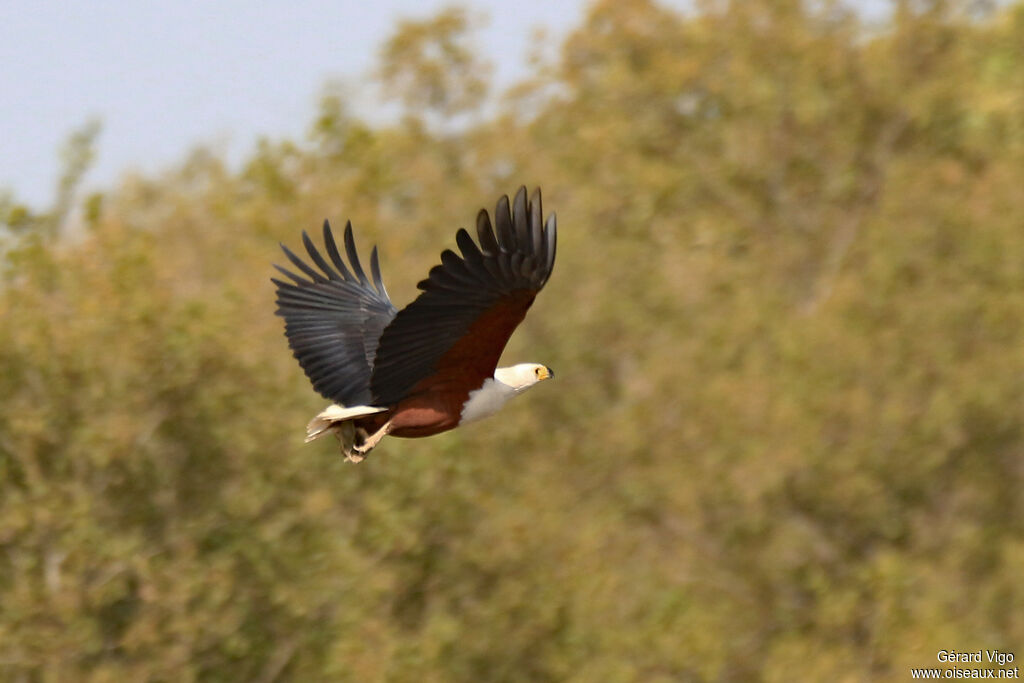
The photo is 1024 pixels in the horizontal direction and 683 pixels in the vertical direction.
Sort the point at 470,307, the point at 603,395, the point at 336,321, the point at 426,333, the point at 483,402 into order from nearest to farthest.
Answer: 1. the point at 470,307
2. the point at 426,333
3. the point at 483,402
4. the point at 336,321
5. the point at 603,395

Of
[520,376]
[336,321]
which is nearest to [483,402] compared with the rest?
[520,376]

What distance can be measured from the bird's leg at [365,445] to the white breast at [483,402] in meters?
0.43

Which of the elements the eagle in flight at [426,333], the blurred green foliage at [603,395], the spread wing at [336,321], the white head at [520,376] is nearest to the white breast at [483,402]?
the eagle in flight at [426,333]

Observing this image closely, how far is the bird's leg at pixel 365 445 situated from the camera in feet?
28.9

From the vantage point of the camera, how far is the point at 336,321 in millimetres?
10281

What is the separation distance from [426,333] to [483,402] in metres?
0.73

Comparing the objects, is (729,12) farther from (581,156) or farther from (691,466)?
(691,466)

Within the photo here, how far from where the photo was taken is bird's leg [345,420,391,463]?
8.80 meters

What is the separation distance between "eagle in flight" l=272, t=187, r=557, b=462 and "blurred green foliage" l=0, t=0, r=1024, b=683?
398 cm

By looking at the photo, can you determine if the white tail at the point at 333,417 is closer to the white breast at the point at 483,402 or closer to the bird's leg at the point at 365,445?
the bird's leg at the point at 365,445

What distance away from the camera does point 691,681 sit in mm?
16734

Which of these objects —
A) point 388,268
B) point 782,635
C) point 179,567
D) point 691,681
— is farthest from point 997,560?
point 179,567

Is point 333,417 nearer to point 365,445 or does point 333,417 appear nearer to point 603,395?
point 365,445

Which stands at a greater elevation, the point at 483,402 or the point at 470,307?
the point at 470,307
